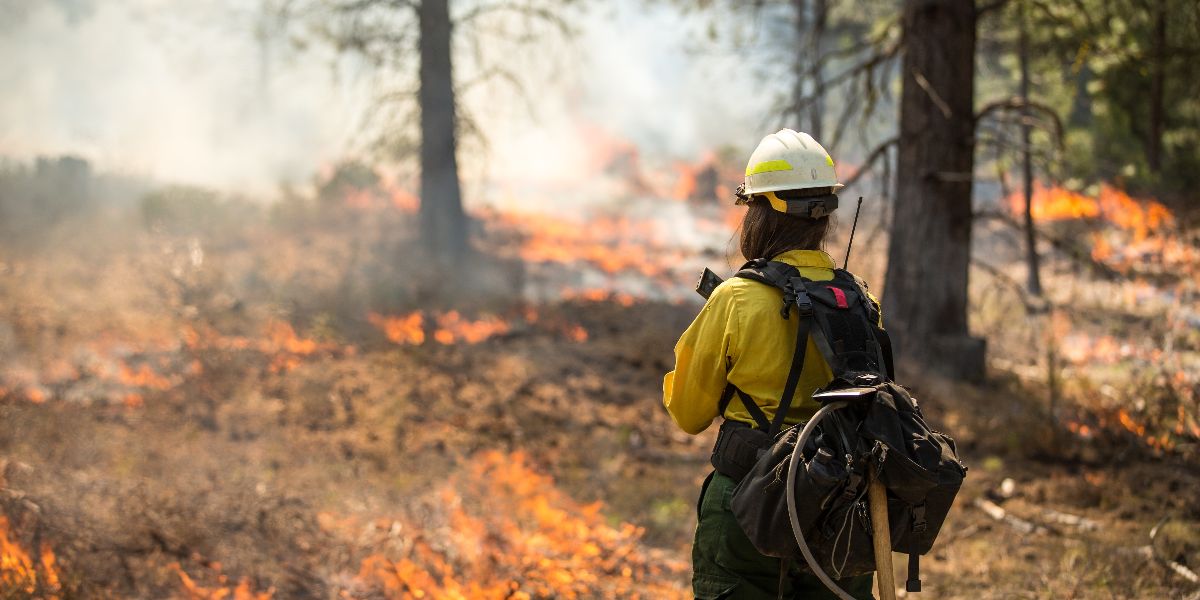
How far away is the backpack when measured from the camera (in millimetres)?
2434

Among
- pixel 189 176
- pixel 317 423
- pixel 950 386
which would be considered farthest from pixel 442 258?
Answer: pixel 189 176

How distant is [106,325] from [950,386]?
905 cm

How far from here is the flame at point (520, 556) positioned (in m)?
4.82

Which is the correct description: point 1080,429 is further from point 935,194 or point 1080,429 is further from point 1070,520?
point 935,194

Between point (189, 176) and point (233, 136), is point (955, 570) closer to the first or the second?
point (189, 176)

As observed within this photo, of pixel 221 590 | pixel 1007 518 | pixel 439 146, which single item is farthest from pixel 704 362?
pixel 439 146

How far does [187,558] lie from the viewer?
4863 mm

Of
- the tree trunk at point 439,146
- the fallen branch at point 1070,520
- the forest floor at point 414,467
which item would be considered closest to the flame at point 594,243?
the tree trunk at point 439,146

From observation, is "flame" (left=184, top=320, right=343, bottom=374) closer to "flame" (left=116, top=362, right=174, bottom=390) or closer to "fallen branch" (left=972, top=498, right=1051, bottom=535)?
"flame" (left=116, top=362, right=174, bottom=390)

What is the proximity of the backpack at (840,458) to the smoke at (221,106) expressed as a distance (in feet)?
40.9

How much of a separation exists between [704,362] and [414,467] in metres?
4.58

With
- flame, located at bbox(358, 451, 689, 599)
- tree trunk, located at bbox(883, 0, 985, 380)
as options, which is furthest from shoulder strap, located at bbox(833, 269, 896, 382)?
tree trunk, located at bbox(883, 0, 985, 380)

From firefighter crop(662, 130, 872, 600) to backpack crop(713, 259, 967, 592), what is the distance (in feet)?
0.23

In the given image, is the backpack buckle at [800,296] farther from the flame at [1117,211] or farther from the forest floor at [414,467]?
the flame at [1117,211]
